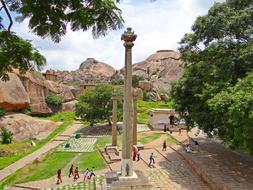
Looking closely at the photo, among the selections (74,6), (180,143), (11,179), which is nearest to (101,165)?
(11,179)

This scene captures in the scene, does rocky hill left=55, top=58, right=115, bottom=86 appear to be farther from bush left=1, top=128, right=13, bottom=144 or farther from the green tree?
bush left=1, top=128, right=13, bottom=144

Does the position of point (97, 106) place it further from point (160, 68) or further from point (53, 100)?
point (160, 68)

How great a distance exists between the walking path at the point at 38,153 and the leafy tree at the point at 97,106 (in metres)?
2.67

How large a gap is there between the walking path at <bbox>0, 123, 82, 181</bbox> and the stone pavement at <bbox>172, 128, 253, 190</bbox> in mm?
11695

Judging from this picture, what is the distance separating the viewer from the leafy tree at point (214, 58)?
19812 mm

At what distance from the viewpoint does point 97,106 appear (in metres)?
39.0

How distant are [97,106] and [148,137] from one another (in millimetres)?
8674


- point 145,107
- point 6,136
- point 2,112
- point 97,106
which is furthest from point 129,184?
point 145,107

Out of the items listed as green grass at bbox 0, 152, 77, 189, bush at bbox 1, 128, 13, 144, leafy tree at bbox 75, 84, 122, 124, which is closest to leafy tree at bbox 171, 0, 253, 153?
green grass at bbox 0, 152, 77, 189

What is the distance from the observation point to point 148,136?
109ft

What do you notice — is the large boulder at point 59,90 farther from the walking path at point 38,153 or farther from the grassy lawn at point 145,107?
the grassy lawn at point 145,107

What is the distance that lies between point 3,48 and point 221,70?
15.2 meters

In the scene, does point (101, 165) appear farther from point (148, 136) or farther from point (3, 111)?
point (3, 111)

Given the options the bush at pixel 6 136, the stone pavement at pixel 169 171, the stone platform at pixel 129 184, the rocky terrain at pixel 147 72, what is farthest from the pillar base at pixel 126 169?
the rocky terrain at pixel 147 72
